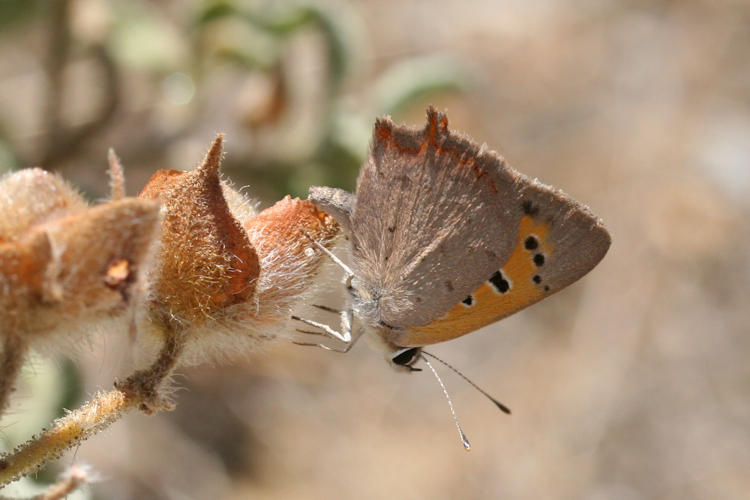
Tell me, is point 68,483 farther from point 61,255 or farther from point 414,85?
point 414,85

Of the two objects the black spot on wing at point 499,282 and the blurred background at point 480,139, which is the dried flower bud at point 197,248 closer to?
the black spot on wing at point 499,282

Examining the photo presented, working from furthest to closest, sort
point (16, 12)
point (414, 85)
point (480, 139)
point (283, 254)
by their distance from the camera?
point (480, 139) < point (414, 85) < point (16, 12) < point (283, 254)

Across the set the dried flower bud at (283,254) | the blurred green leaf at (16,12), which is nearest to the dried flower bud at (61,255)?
the dried flower bud at (283,254)

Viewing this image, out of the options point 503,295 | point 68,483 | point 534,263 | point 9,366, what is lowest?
point 68,483

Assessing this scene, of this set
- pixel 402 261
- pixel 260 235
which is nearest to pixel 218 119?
pixel 402 261

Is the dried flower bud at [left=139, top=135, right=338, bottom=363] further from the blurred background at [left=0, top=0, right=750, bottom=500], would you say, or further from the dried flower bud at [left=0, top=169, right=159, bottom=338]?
the blurred background at [left=0, top=0, right=750, bottom=500]

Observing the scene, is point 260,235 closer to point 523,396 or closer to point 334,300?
point 334,300

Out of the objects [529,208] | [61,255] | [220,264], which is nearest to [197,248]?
[220,264]
